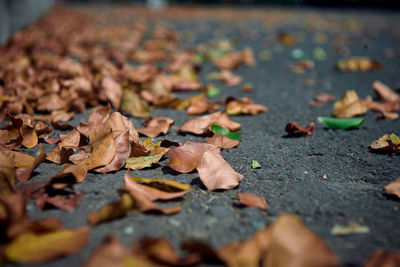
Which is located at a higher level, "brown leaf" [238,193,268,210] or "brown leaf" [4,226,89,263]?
"brown leaf" [4,226,89,263]

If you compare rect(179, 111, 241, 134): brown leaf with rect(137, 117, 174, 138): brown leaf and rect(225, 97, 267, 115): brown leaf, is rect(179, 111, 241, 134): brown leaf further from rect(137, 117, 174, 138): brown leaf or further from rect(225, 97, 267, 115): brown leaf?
rect(225, 97, 267, 115): brown leaf

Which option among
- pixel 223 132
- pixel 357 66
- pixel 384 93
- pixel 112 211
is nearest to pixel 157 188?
pixel 112 211

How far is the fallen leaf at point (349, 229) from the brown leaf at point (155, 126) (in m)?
0.90

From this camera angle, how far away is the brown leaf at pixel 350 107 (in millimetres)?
1845

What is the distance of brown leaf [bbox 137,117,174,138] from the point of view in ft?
4.96

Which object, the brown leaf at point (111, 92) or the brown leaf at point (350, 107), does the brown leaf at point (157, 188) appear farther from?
the brown leaf at point (350, 107)

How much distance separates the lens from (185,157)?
1168 millimetres

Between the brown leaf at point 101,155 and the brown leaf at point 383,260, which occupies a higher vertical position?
the brown leaf at point 101,155

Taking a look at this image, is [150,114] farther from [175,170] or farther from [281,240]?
[281,240]

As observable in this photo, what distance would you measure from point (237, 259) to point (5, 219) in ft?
1.92

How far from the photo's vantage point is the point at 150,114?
1.89m

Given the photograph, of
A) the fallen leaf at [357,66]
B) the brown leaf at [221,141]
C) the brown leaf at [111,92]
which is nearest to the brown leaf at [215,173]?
the brown leaf at [221,141]

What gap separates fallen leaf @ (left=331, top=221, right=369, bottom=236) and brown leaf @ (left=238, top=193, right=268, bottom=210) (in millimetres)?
205

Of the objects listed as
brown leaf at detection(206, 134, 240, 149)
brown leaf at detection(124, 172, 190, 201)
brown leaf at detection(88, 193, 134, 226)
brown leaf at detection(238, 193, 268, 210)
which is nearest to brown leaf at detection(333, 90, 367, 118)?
brown leaf at detection(206, 134, 240, 149)
